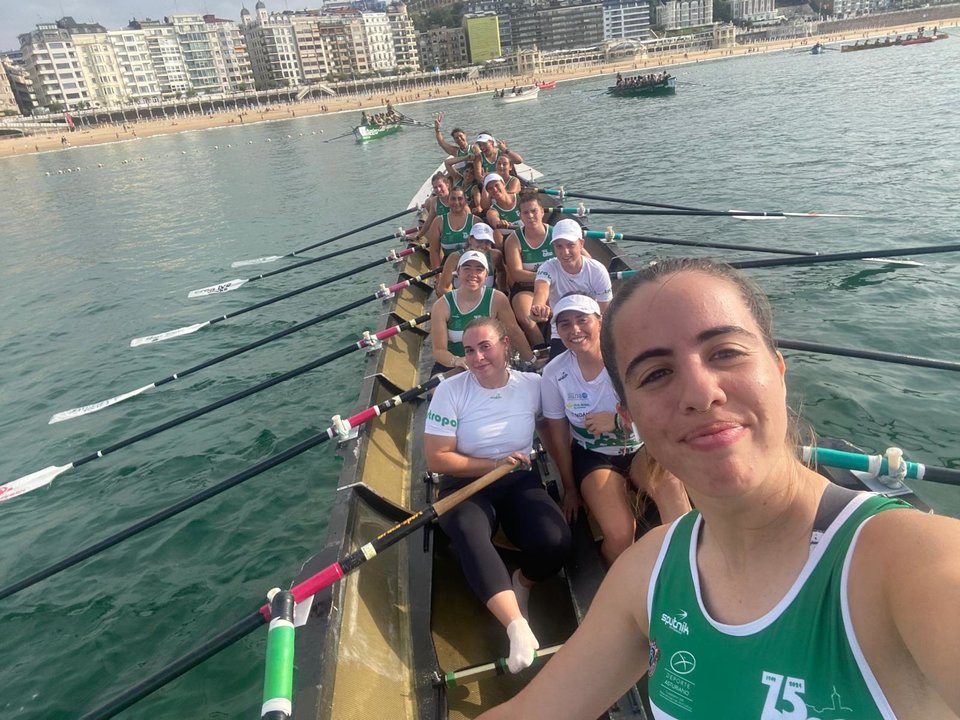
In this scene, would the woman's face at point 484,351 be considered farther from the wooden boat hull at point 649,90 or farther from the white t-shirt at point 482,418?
the wooden boat hull at point 649,90

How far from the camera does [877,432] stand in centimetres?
639

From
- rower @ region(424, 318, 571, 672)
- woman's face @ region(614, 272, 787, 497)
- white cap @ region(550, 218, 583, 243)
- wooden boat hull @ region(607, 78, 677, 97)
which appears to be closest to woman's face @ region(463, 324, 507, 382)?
rower @ region(424, 318, 571, 672)

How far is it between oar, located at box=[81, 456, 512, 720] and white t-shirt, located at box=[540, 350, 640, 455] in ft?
2.72

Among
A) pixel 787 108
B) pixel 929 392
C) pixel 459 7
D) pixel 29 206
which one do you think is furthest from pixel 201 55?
pixel 929 392

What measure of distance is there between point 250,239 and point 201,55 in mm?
153243

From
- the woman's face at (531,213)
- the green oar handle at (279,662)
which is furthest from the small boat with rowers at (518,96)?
the green oar handle at (279,662)

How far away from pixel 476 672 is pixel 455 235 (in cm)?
705

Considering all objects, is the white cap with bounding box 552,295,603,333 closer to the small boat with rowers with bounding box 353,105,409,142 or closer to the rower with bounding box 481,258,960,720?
the rower with bounding box 481,258,960,720

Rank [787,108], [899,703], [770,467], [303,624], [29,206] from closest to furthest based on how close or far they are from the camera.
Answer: [899,703]
[770,467]
[303,624]
[787,108]
[29,206]

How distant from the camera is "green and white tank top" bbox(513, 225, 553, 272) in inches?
303

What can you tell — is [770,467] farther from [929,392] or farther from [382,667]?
[929,392]

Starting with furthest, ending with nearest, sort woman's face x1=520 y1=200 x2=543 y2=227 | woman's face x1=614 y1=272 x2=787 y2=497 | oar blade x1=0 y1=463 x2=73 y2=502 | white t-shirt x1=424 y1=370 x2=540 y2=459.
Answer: woman's face x1=520 y1=200 x2=543 y2=227 → oar blade x1=0 y1=463 x2=73 y2=502 → white t-shirt x1=424 y1=370 x2=540 y2=459 → woman's face x1=614 y1=272 x2=787 y2=497

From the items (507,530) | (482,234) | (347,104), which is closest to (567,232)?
(482,234)

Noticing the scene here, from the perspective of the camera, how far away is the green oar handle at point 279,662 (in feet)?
8.22
